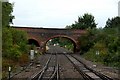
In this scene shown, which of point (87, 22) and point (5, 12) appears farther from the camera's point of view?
point (87, 22)

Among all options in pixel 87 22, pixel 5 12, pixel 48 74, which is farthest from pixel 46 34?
pixel 48 74

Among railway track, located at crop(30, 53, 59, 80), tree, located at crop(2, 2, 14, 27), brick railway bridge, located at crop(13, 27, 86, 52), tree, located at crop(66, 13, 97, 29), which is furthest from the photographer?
tree, located at crop(66, 13, 97, 29)

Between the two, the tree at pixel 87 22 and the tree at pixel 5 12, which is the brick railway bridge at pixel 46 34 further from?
the tree at pixel 5 12

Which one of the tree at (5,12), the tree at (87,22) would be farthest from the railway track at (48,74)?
the tree at (87,22)

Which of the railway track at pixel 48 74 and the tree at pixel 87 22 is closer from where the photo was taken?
the railway track at pixel 48 74

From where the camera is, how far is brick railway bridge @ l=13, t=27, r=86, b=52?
294 feet

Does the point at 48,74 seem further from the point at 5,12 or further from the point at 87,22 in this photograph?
the point at 87,22

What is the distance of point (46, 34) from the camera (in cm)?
9131

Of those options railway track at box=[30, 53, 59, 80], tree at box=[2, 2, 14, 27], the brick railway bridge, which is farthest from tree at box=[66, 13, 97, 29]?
tree at box=[2, 2, 14, 27]

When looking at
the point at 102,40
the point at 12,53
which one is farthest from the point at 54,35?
the point at 12,53

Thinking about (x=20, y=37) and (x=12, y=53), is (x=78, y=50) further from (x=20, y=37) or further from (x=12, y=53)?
(x=12, y=53)

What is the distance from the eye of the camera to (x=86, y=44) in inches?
3270

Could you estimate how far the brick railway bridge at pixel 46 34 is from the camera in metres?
89.7

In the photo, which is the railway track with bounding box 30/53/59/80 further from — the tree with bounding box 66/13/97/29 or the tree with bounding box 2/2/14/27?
the tree with bounding box 66/13/97/29
